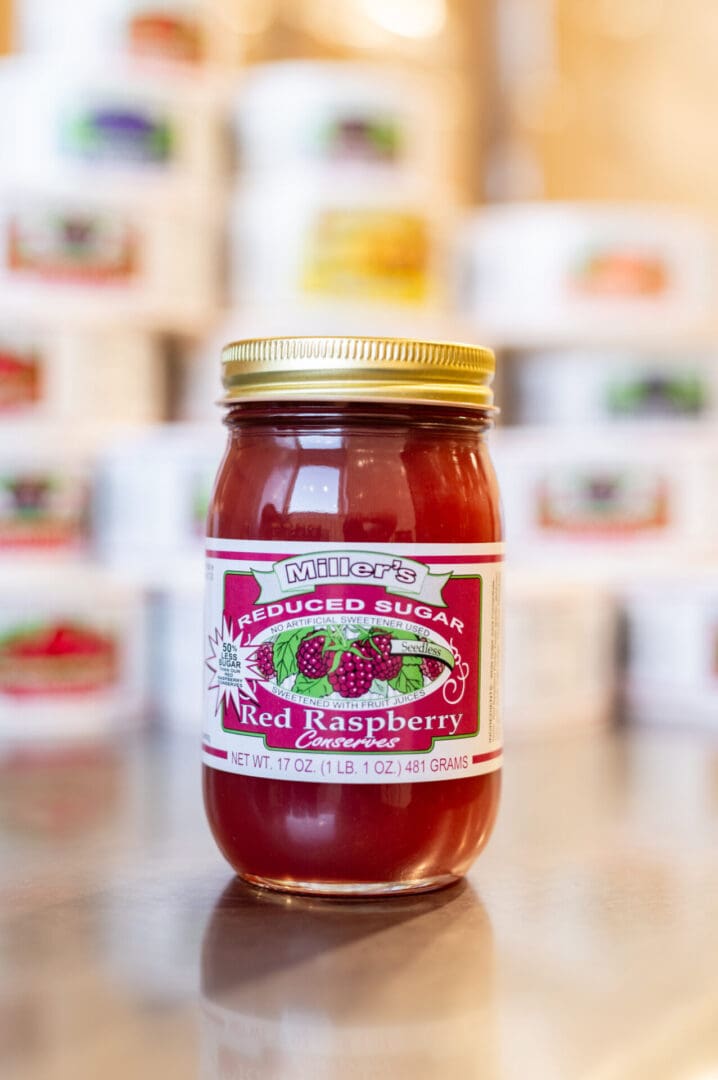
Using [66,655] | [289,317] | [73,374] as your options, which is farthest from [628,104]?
[66,655]

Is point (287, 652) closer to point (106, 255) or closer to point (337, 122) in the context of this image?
point (106, 255)

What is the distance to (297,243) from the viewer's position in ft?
4.67

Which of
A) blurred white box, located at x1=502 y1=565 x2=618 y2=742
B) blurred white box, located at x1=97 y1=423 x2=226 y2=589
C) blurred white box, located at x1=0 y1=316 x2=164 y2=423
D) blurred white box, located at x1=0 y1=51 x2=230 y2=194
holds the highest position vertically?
blurred white box, located at x1=0 y1=51 x2=230 y2=194

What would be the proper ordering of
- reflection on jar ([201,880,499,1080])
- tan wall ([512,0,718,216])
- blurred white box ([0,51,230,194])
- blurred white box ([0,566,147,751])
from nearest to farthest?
reflection on jar ([201,880,499,1080]) < blurred white box ([0,566,147,751]) < blurred white box ([0,51,230,194]) < tan wall ([512,0,718,216])

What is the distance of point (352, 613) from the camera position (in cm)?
66

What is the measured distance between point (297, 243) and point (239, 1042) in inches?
40.2

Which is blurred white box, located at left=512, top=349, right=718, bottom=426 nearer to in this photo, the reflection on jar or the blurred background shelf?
the blurred background shelf

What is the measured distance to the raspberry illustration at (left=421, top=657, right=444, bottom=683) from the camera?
0.68 meters

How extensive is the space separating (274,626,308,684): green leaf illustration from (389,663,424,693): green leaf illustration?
0.16 feet

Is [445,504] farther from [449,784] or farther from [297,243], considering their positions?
[297,243]

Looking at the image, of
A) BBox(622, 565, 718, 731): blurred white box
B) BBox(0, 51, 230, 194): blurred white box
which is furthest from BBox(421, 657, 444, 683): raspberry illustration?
BBox(0, 51, 230, 194): blurred white box

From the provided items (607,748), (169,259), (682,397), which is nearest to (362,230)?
(169,259)

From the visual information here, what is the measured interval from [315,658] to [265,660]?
29 mm

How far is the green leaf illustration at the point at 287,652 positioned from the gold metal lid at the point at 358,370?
0.12 meters
